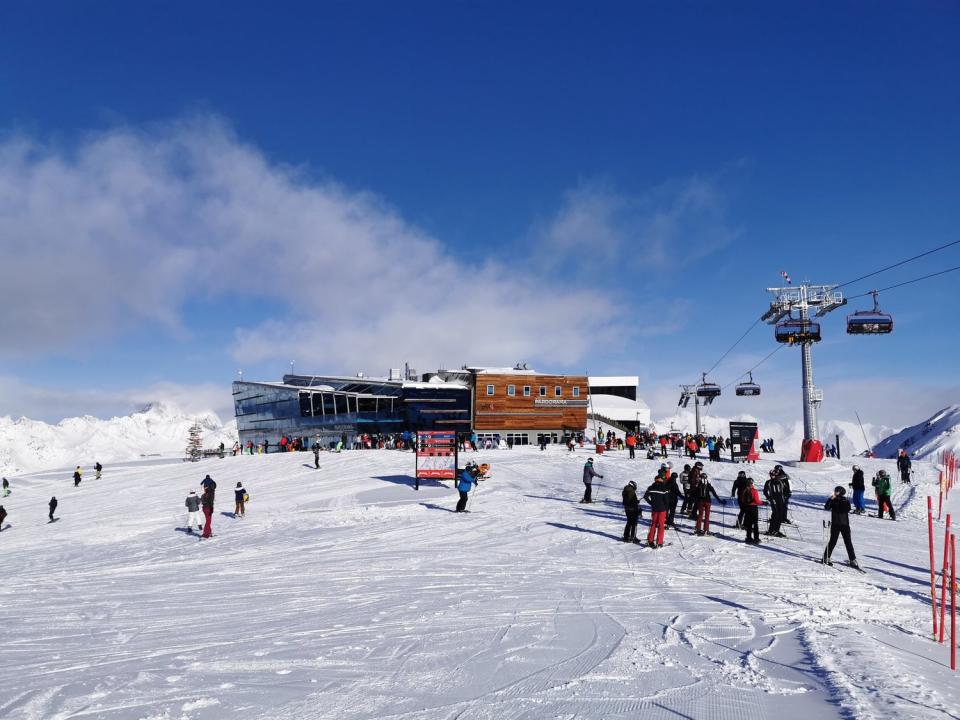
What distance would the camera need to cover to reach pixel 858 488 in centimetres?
1730

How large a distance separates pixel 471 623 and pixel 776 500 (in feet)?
28.8

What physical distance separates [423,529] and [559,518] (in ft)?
12.6

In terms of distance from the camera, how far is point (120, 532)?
18844 millimetres

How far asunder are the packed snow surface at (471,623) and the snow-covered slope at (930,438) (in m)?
47.1

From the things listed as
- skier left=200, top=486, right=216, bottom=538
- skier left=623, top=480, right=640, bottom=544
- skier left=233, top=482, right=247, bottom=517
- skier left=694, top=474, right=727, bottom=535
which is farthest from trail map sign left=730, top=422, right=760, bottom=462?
skier left=200, top=486, right=216, bottom=538

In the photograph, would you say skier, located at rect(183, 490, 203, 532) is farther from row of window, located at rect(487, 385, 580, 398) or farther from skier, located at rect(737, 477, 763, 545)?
row of window, located at rect(487, 385, 580, 398)

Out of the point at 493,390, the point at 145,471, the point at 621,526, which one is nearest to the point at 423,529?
the point at 621,526

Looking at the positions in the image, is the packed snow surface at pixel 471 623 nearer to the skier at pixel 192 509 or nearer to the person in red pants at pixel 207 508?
the skier at pixel 192 509

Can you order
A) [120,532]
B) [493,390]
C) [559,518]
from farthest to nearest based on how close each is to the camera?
[493,390]
[120,532]
[559,518]

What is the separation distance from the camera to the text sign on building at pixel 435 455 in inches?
960

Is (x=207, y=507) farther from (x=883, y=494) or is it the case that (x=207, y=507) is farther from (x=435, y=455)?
(x=883, y=494)

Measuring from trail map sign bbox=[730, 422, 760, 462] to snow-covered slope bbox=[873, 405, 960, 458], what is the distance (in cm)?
3089

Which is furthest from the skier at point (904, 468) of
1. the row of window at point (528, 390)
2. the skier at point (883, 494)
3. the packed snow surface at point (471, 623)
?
the row of window at point (528, 390)

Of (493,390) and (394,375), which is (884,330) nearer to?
(493,390)
